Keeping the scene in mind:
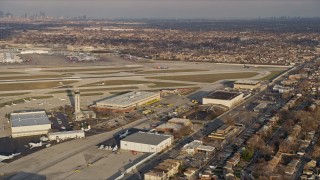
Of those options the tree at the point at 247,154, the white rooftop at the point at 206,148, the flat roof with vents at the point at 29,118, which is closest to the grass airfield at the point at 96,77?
the flat roof with vents at the point at 29,118

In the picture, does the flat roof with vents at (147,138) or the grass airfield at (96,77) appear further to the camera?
the grass airfield at (96,77)

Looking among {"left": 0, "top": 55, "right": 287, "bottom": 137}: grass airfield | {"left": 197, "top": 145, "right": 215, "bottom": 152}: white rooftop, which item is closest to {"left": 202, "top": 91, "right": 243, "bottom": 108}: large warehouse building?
{"left": 0, "top": 55, "right": 287, "bottom": 137}: grass airfield

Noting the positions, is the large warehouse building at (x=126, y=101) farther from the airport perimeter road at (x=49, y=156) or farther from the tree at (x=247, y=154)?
the tree at (x=247, y=154)

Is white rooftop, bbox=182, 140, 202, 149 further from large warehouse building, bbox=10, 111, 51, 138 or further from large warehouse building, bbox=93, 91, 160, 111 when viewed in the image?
large warehouse building, bbox=93, 91, 160, 111

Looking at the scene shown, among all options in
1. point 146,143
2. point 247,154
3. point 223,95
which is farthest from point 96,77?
point 247,154

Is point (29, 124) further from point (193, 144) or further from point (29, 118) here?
point (193, 144)

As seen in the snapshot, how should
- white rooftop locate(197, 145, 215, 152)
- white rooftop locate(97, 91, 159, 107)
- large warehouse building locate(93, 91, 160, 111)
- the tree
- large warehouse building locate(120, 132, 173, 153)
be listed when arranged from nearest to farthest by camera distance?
the tree
white rooftop locate(197, 145, 215, 152)
large warehouse building locate(120, 132, 173, 153)
large warehouse building locate(93, 91, 160, 111)
white rooftop locate(97, 91, 159, 107)
